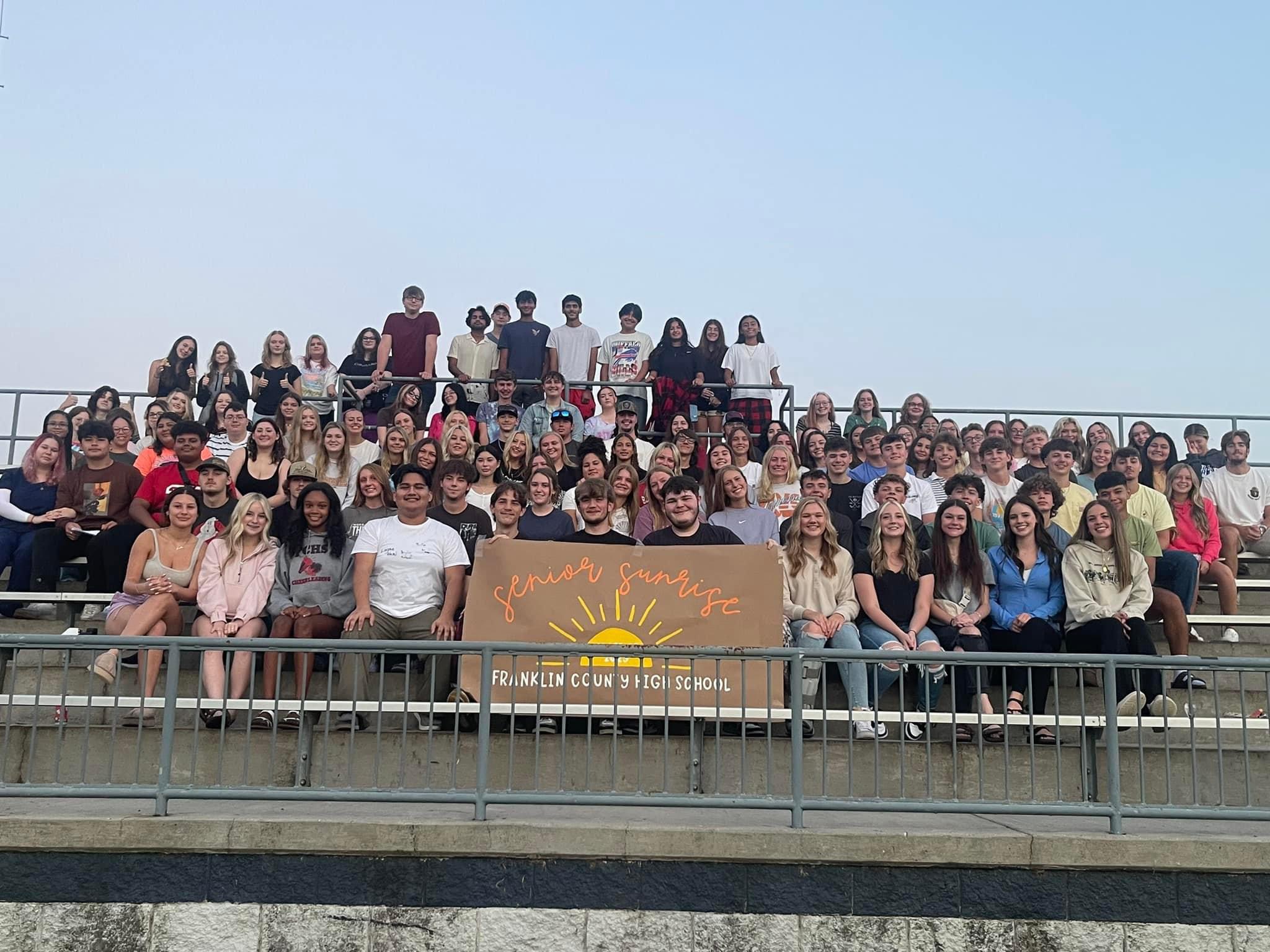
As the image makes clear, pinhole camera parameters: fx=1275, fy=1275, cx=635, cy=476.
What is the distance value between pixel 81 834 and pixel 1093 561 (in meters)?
7.03

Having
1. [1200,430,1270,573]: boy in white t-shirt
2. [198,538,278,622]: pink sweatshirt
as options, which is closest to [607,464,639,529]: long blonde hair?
[198,538,278,622]: pink sweatshirt

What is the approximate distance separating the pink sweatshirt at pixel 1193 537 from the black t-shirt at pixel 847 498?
288cm

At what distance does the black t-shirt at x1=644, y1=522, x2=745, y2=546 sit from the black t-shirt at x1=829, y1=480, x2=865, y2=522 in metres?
2.57

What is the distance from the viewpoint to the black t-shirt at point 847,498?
11969mm

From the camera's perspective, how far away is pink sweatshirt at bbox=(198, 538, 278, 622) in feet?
29.7

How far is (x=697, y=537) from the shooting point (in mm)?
9555

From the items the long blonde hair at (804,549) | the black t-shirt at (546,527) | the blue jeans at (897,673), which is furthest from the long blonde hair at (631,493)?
the blue jeans at (897,673)

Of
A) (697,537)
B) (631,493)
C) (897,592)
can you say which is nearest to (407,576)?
(697,537)

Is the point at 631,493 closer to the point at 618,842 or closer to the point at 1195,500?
the point at 618,842

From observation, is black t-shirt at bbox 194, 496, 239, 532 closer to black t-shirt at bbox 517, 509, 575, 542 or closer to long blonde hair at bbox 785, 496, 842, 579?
black t-shirt at bbox 517, 509, 575, 542

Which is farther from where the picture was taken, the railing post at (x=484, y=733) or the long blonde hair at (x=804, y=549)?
the long blonde hair at (x=804, y=549)

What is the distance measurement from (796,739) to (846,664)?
0.66 m

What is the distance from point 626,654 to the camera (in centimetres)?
702

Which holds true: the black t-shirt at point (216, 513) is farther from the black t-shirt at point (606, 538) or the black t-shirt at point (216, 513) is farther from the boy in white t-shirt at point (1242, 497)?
the boy in white t-shirt at point (1242, 497)
